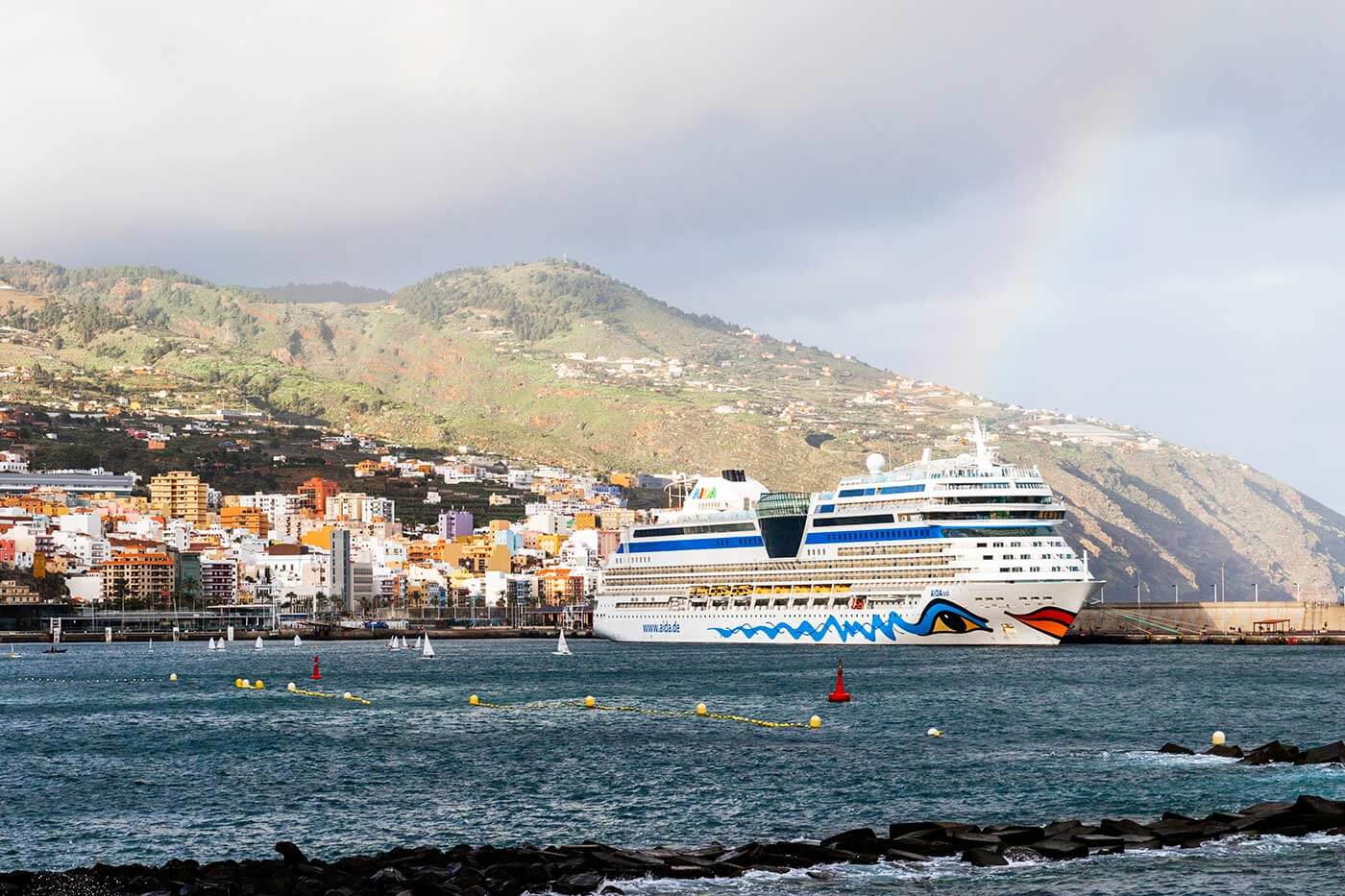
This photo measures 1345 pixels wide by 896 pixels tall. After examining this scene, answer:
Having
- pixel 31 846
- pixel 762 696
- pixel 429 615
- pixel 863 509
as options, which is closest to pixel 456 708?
pixel 762 696

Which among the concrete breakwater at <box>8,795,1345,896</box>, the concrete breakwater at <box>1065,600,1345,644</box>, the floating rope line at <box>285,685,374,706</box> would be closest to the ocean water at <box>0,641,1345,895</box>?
the concrete breakwater at <box>8,795,1345,896</box>

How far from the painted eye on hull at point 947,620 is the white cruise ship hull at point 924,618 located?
0.04 metres

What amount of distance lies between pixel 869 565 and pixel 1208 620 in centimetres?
3331

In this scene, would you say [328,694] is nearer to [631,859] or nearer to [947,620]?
[947,620]

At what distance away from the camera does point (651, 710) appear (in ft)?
163

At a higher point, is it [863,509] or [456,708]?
[863,509]

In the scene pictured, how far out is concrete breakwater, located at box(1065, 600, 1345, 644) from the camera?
4124 inches

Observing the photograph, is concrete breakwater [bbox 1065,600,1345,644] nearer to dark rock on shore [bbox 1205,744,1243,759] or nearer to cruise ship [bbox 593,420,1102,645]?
cruise ship [bbox 593,420,1102,645]

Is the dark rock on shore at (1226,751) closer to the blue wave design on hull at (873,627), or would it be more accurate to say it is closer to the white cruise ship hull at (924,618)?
the white cruise ship hull at (924,618)

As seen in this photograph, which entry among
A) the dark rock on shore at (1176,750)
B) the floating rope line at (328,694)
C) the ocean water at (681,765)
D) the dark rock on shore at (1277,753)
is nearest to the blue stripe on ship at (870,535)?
the ocean water at (681,765)

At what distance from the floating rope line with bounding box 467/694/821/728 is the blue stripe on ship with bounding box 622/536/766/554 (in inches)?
1403

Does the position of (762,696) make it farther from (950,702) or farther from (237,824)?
(237,824)

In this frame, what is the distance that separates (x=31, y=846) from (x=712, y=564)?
222 feet

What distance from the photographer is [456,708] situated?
51.7 m
